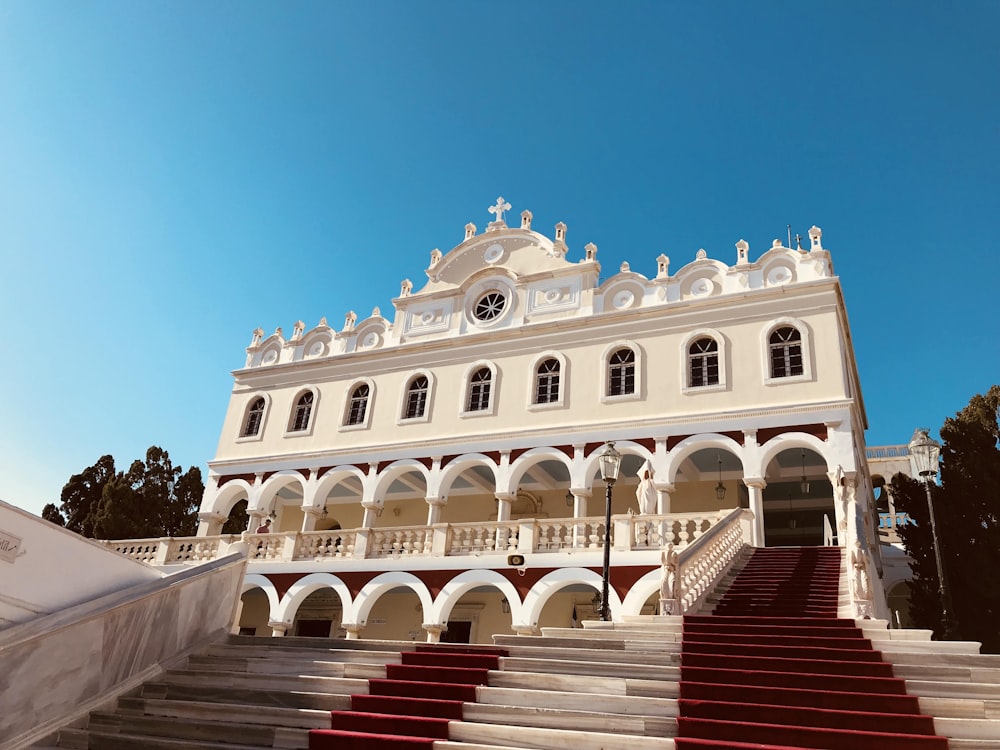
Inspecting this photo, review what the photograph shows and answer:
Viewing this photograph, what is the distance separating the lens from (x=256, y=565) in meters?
21.3

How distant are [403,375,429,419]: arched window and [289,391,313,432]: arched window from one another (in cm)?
379

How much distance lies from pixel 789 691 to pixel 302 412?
21727mm

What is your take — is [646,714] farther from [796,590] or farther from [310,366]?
[310,366]

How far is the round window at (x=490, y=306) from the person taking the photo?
2400 cm

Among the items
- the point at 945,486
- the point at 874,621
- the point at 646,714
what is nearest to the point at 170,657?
the point at 646,714

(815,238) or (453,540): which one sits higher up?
(815,238)

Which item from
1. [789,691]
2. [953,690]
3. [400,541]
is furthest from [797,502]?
[789,691]

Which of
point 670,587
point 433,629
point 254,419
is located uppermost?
point 254,419

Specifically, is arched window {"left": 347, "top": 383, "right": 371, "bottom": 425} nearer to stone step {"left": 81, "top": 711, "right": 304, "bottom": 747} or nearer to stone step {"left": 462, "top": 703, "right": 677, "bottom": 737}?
stone step {"left": 81, "top": 711, "right": 304, "bottom": 747}

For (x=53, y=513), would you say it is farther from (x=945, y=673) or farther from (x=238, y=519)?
(x=945, y=673)

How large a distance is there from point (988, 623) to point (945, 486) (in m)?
3.65

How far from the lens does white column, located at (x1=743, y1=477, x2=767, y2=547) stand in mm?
17109

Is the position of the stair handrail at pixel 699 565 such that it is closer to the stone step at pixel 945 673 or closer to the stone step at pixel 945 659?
the stone step at pixel 945 659

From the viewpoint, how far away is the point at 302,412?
2583cm
